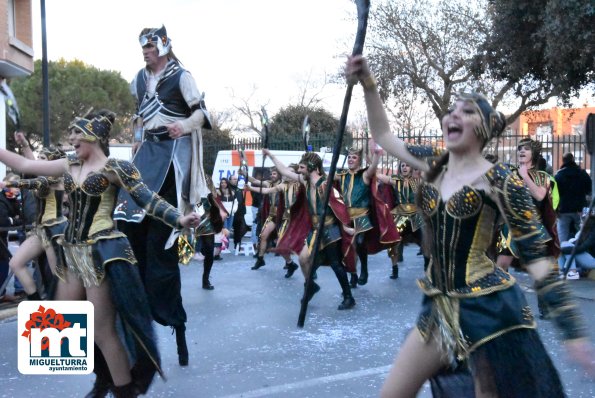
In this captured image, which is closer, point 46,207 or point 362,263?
point 46,207

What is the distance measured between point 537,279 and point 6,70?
19062mm

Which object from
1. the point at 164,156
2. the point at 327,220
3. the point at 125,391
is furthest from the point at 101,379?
the point at 327,220

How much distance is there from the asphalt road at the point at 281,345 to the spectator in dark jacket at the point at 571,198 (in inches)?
46.3

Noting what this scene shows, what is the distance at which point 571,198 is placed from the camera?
37.3 ft

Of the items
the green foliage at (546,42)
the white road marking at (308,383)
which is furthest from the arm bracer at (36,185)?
the green foliage at (546,42)

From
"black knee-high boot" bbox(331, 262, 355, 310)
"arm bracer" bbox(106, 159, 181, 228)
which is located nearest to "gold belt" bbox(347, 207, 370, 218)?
"black knee-high boot" bbox(331, 262, 355, 310)

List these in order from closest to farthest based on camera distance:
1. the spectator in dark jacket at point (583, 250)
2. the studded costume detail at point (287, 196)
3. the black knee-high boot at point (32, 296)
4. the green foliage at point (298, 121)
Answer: the black knee-high boot at point (32, 296) < the spectator in dark jacket at point (583, 250) < the studded costume detail at point (287, 196) < the green foliage at point (298, 121)

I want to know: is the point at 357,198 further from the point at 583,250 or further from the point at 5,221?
the point at 5,221

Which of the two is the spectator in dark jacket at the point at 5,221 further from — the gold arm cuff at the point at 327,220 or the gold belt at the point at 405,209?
the gold belt at the point at 405,209

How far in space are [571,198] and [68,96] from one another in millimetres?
34086

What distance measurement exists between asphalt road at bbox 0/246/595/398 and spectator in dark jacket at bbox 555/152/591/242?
3.86ft

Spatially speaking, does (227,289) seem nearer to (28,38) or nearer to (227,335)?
(227,335)

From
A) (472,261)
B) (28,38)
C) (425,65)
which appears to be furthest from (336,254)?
(425,65)

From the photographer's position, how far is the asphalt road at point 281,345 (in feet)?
17.6
